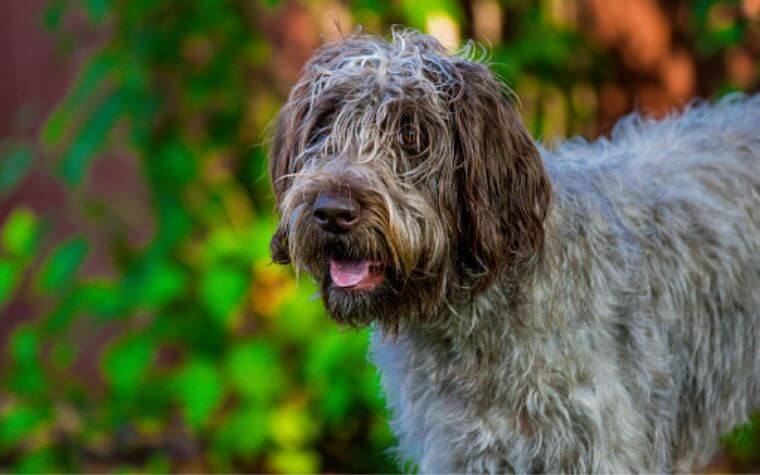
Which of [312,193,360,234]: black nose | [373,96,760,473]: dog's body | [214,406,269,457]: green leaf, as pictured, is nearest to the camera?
[312,193,360,234]: black nose

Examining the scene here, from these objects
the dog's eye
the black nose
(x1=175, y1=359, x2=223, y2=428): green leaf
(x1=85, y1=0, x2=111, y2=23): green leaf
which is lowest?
(x1=175, y1=359, x2=223, y2=428): green leaf

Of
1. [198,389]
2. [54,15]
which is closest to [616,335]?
[198,389]

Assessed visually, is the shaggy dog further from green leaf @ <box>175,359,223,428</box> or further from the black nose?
green leaf @ <box>175,359,223,428</box>

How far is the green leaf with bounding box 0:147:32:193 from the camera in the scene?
5.70 m

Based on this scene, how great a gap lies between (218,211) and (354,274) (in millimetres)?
2964

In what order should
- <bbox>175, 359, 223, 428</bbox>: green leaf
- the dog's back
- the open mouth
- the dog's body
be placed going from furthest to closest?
<bbox>175, 359, 223, 428</bbox>: green leaf, the dog's back, the dog's body, the open mouth

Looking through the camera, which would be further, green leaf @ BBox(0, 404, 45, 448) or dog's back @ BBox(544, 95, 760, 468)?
green leaf @ BBox(0, 404, 45, 448)

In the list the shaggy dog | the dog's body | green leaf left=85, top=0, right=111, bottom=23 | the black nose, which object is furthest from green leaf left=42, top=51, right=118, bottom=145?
the black nose

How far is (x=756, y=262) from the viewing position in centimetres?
391

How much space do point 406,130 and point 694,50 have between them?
3.59 m

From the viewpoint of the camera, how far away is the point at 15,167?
18.9 feet

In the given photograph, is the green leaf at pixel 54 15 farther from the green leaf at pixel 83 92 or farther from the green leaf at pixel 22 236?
the green leaf at pixel 22 236

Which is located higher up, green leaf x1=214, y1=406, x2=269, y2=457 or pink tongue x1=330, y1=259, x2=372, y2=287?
pink tongue x1=330, y1=259, x2=372, y2=287

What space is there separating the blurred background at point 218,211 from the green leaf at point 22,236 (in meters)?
0.01
